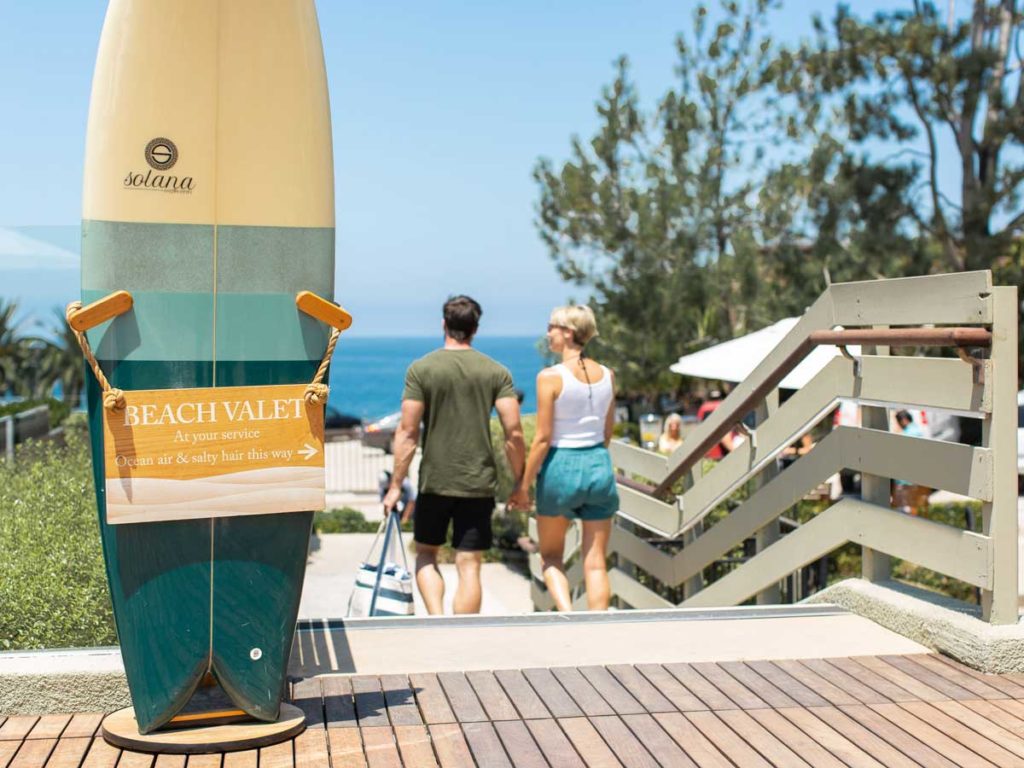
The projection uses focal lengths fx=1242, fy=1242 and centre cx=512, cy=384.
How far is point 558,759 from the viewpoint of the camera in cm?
344

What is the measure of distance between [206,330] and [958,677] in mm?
2783

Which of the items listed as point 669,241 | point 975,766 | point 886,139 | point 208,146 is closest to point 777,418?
point 975,766

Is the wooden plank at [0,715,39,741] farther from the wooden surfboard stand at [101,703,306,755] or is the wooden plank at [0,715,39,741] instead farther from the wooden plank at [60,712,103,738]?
the wooden surfboard stand at [101,703,306,755]

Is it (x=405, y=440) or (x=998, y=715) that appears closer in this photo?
(x=998, y=715)

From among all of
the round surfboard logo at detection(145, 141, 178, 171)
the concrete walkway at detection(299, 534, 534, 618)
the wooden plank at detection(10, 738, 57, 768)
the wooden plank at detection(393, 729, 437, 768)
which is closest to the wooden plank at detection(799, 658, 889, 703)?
the wooden plank at detection(393, 729, 437, 768)

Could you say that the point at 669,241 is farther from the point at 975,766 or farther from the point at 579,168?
the point at 975,766

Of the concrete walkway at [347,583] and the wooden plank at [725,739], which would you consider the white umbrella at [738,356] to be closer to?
the concrete walkway at [347,583]

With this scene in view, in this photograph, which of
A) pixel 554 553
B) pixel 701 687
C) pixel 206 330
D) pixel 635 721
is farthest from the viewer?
pixel 554 553

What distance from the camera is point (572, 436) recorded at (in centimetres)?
599

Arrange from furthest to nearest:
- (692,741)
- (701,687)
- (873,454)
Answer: (873,454) < (701,687) < (692,741)

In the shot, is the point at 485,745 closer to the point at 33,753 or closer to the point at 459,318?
the point at 33,753

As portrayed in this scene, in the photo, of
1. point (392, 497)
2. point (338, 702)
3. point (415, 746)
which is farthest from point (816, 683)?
point (392, 497)

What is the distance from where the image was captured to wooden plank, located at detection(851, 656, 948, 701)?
161 inches

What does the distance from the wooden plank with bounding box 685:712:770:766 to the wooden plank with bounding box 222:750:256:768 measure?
51.3 inches
